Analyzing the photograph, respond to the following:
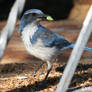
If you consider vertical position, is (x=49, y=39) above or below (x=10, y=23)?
below

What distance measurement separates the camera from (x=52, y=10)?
870 cm

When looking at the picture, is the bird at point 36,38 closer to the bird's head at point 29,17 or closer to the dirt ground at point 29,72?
the bird's head at point 29,17

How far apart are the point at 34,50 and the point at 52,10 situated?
6036 millimetres

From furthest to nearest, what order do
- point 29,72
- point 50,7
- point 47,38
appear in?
point 50,7 → point 29,72 → point 47,38

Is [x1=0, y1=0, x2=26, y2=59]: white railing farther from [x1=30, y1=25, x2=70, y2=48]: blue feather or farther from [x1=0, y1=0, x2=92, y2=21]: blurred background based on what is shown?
[x1=0, y1=0, x2=92, y2=21]: blurred background

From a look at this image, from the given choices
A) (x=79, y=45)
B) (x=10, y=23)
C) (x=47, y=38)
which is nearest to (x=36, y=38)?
(x=47, y=38)

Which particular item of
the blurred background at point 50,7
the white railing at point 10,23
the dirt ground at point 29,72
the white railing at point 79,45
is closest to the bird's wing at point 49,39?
the dirt ground at point 29,72

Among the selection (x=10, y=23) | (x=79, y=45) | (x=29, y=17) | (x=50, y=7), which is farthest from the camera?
(x=50, y=7)

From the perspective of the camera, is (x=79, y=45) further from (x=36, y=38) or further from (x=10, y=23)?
(x=36, y=38)

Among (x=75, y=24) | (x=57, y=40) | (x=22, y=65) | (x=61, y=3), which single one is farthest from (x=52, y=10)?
(x=57, y=40)

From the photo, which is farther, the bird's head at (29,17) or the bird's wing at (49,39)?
A: the bird's wing at (49,39)

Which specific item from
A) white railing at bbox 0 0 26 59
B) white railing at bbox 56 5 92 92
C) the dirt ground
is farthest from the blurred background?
white railing at bbox 0 0 26 59

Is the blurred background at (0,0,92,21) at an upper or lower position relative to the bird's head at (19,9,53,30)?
lower

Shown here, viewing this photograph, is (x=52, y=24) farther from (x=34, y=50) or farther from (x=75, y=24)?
(x=34, y=50)
